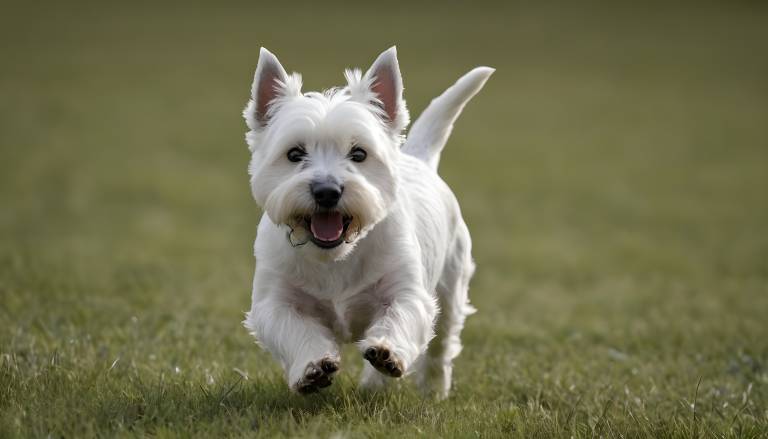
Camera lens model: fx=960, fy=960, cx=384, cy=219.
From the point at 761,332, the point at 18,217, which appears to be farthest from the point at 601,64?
the point at 761,332

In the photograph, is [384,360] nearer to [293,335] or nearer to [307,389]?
[307,389]

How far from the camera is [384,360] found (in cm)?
440

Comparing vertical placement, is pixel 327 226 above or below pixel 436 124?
above

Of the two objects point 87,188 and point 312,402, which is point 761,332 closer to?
point 312,402

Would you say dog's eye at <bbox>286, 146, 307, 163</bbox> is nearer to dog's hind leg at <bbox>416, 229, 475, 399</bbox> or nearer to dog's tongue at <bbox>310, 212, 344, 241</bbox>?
dog's tongue at <bbox>310, 212, 344, 241</bbox>

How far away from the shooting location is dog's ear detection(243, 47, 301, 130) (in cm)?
500

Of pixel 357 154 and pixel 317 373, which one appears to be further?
pixel 357 154

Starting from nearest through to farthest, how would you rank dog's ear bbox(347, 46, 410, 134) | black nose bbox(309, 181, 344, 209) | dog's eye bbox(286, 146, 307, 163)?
black nose bbox(309, 181, 344, 209) → dog's eye bbox(286, 146, 307, 163) → dog's ear bbox(347, 46, 410, 134)

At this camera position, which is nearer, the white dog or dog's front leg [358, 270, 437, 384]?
dog's front leg [358, 270, 437, 384]

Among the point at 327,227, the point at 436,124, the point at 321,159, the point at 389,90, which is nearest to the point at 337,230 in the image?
the point at 327,227

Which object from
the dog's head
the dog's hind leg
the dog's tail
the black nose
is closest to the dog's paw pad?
the dog's head

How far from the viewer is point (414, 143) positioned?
647 centimetres

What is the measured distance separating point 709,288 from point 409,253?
8.63m

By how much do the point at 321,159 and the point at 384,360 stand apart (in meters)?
1.03
